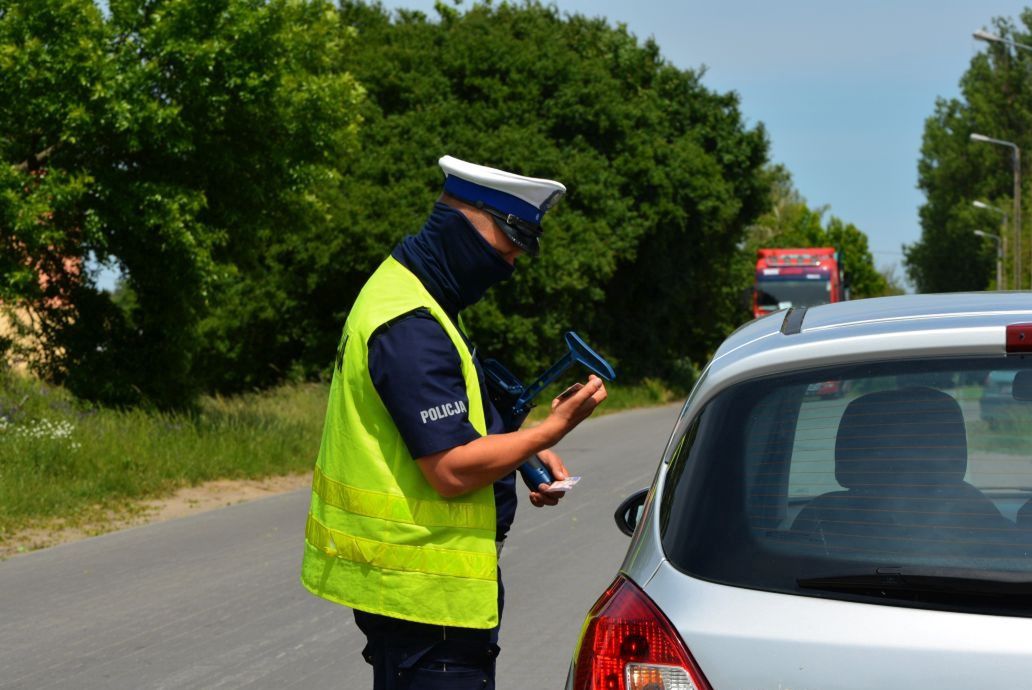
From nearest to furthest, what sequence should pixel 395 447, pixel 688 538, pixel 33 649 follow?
pixel 688 538
pixel 395 447
pixel 33 649

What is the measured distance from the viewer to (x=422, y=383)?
308 cm

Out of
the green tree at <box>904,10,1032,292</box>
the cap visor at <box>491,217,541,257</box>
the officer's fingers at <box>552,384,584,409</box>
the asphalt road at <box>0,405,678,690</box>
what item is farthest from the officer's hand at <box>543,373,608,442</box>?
the green tree at <box>904,10,1032,292</box>

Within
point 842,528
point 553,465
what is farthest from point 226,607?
point 842,528

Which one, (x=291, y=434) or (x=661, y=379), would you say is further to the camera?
(x=661, y=379)

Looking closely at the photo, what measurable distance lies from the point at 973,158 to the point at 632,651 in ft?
298

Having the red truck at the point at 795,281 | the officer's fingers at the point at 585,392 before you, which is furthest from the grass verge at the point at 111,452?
the red truck at the point at 795,281

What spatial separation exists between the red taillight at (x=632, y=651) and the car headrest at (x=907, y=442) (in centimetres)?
49

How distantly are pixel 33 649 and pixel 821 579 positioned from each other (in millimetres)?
5314

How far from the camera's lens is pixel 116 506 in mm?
11922

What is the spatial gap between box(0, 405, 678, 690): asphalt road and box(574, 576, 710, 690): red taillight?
10.7 ft

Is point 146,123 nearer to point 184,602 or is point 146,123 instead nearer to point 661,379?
point 184,602

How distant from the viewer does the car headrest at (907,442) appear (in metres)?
2.79

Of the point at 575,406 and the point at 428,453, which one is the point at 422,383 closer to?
the point at 428,453

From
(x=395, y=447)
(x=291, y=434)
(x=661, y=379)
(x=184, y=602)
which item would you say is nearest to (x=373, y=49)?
(x=661, y=379)
